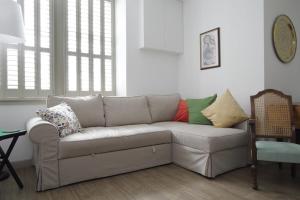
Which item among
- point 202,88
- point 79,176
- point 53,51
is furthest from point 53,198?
point 202,88

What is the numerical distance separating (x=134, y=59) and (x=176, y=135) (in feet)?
5.09

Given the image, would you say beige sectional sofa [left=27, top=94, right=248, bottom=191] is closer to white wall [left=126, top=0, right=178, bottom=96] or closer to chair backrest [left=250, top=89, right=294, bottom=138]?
chair backrest [left=250, top=89, right=294, bottom=138]

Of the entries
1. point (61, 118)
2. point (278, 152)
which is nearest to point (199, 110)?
point (278, 152)

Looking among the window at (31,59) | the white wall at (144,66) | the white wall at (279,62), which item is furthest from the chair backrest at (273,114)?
the window at (31,59)

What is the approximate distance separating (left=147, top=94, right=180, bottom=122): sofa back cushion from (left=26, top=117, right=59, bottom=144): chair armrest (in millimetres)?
1629

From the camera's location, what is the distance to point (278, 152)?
185 centimetres

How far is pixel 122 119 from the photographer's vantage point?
2.98 metres

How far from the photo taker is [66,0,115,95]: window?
124 inches

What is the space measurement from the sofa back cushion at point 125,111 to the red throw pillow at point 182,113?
0.47 meters

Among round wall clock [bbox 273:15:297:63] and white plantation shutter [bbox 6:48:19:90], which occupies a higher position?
round wall clock [bbox 273:15:297:63]

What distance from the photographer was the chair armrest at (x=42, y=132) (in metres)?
1.87

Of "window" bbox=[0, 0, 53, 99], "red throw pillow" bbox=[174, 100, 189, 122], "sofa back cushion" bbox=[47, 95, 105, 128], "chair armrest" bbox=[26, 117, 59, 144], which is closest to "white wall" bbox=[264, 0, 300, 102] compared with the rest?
"red throw pillow" bbox=[174, 100, 189, 122]

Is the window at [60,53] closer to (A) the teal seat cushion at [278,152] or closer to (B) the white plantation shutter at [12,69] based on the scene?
(B) the white plantation shutter at [12,69]

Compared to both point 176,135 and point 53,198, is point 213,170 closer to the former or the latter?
A: point 176,135
